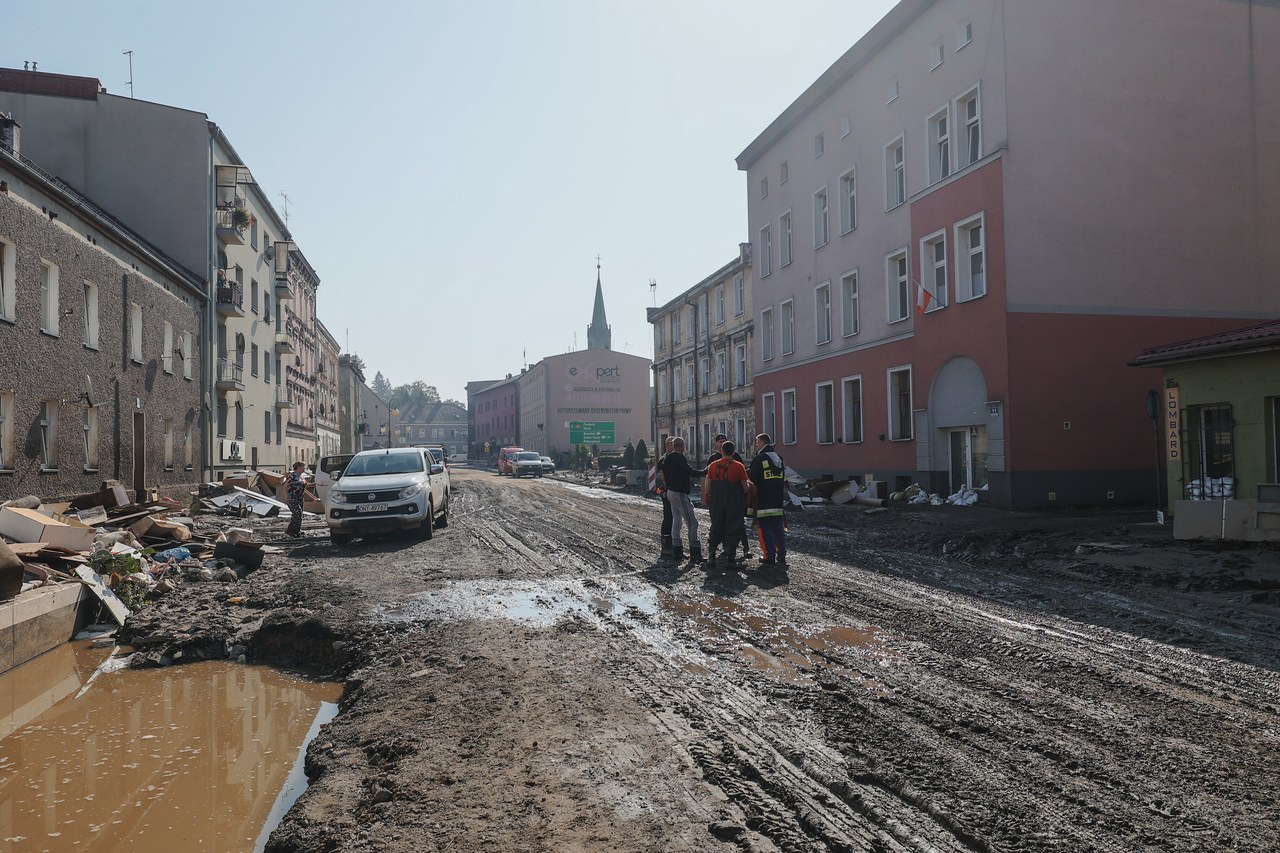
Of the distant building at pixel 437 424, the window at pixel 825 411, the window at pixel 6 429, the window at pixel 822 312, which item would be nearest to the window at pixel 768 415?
the window at pixel 825 411

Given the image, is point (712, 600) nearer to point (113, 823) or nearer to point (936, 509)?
point (113, 823)

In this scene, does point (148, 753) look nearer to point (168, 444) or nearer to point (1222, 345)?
point (1222, 345)

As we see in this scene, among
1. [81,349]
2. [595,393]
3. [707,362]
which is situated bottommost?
[81,349]

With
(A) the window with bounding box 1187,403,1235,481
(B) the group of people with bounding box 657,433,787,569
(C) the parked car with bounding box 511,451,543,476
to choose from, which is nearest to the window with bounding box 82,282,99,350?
(B) the group of people with bounding box 657,433,787,569

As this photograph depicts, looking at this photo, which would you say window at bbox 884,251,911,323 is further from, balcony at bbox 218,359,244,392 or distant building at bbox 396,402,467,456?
distant building at bbox 396,402,467,456

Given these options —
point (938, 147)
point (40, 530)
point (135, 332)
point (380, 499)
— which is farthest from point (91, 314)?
point (938, 147)

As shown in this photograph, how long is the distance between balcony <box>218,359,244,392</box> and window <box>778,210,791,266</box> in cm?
2024

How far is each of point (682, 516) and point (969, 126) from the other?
1544cm

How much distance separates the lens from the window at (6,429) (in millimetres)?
15656

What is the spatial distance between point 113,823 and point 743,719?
3.39 meters

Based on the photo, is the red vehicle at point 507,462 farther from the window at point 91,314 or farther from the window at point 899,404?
the window at point 91,314

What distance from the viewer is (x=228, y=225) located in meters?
30.5

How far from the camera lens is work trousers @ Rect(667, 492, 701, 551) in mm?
13148

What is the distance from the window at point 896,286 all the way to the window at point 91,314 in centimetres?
2051
